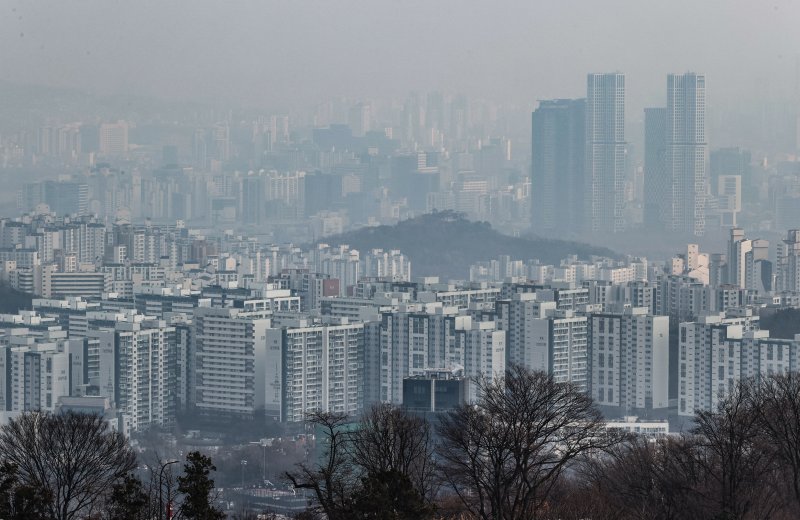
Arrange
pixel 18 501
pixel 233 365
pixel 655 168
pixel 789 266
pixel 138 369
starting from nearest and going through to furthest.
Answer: pixel 18 501 → pixel 138 369 → pixel 233 365 → pixel 789 266 → pixel 655 168

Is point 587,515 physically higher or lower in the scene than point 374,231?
lower

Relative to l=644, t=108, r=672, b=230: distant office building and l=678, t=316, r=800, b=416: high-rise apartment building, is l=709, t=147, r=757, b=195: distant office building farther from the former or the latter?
l=678, t=316, r=800, b=416: high-rise apartment building

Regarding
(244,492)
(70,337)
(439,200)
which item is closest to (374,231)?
(439,200)

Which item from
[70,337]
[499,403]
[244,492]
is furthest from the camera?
[70,337]

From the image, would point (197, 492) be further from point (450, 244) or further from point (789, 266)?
point (450, 244)

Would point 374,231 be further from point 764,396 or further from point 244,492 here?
point 764,396

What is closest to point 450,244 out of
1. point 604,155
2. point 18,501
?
point 604,155
